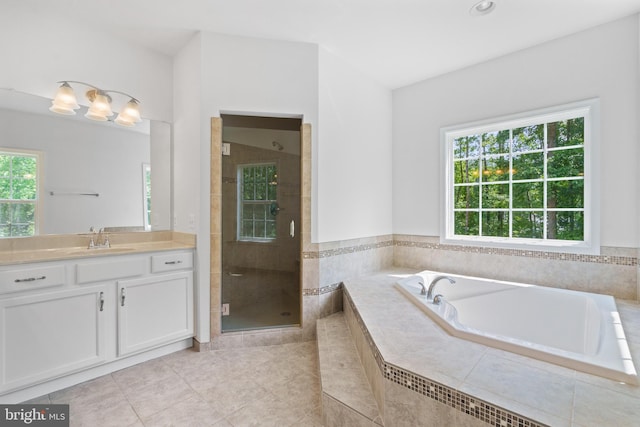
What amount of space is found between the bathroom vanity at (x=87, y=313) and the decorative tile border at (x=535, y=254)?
2392 mm

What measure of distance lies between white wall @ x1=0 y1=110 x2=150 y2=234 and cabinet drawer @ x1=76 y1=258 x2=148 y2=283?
55cm

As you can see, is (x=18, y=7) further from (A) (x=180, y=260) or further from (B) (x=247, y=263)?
(B) (x=247, y=263)

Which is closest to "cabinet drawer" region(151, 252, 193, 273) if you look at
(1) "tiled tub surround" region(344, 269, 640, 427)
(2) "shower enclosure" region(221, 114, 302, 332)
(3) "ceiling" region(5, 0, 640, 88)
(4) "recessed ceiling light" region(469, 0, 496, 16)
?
(2) "shower enclosure" region(221, 114, 302, 332)

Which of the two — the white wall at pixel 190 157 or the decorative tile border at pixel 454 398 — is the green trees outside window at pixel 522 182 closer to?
the decorative tile border at pixel 454 398

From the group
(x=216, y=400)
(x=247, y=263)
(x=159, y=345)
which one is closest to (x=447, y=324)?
(x=216, y=400)

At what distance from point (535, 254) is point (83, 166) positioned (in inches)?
152

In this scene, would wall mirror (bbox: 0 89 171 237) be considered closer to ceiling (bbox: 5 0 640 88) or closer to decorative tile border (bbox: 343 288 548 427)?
ceiling (bbox: 5 0 640 88)

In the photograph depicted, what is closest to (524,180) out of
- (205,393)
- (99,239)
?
(205,393)

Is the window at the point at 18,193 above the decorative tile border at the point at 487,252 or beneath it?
above

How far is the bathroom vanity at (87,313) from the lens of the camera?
1.71 meters

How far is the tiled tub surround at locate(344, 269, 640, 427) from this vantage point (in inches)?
40.1

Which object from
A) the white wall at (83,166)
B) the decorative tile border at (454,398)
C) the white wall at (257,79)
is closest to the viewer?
the decorative tile border at (454,398)

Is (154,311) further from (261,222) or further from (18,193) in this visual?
(18,193)

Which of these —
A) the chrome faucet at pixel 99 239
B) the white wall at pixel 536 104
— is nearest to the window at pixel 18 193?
the chrome faucet at pixel 99 239
